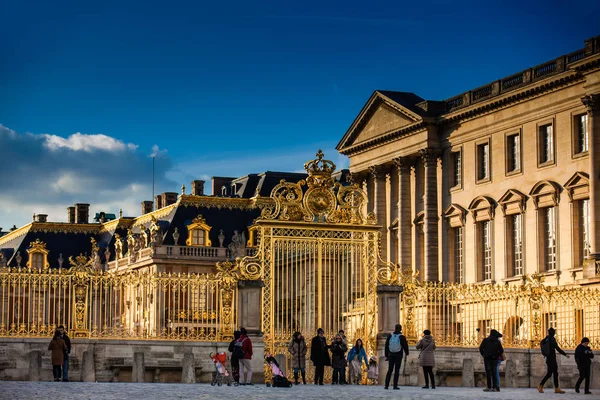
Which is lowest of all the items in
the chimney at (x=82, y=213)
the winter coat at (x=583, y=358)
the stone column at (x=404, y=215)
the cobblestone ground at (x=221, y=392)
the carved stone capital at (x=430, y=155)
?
the cobblestone ground at (x=221, y=392)

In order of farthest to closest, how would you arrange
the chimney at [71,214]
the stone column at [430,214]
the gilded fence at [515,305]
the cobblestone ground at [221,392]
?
the chimney at [71,214] → the stone column at [430,214] → the gilded fence at [515,305] → the cobblestone ground at [221,392]

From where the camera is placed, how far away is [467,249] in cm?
6612

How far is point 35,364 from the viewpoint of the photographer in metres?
35.3

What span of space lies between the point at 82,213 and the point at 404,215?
48447 mm

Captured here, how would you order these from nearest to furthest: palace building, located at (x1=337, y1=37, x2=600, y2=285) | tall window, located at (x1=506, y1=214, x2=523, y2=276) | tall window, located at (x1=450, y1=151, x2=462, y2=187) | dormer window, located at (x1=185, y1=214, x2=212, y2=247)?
palace building, located at (x1=337, y1=37, x2=600, y2=285) → tall window, located at (x1=506, y1=214, x2=523, y2=276) → tall window, located at (x1=450, y1=151, x2=462, y2=187) → dormer window, located at (x1=185, y1=214, x2=212, y2=247)

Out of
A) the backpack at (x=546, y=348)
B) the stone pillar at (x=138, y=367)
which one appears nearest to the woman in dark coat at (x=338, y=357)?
the stone pillar at (x=138, y=367)

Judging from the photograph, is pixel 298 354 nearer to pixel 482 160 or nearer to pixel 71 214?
pixel 482 160

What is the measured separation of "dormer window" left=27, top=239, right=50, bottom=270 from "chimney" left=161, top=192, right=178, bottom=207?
9.64 m

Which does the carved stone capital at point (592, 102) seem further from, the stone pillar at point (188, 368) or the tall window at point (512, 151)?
the stone pillar at point (188, 368)

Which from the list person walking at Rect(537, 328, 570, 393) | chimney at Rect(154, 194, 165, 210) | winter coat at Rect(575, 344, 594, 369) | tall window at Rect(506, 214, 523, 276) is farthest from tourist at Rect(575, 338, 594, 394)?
chimney at Rect(154, 194, 165, 210)

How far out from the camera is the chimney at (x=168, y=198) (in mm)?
106750

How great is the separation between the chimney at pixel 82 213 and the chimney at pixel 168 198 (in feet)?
33.4

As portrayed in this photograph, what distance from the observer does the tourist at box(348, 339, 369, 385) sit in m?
37.4

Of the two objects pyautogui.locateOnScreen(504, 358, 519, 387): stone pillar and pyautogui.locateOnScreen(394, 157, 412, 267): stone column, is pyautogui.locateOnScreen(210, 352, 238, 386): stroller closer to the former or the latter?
pyautogui.locateOnScreen(504, 358, 519, 387): stone pillar
